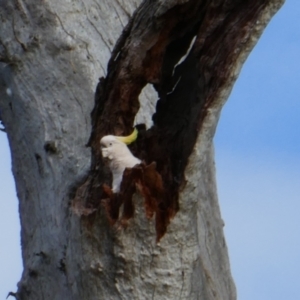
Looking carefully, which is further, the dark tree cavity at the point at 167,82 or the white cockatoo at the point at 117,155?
the white cockatoo at the point at 117,155

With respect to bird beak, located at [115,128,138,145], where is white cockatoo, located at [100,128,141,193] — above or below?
below

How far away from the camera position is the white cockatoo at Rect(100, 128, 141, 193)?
2254mm

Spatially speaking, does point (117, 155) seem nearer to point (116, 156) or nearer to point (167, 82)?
point (116, 156)

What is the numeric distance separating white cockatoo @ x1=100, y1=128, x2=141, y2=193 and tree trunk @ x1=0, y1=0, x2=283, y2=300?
0.19ft

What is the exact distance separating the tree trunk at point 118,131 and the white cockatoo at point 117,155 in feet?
0.19

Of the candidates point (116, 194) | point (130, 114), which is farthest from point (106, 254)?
point (130, 114)

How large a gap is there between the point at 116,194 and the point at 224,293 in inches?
26.2

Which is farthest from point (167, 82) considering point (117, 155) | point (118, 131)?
point (117, 155)

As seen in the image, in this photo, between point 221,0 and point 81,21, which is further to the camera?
point 81,21

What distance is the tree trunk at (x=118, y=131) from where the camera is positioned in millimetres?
2139

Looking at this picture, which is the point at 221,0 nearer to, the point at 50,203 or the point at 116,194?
the point at 116,194

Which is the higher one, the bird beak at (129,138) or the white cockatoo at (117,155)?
the bird beak at (129,138)

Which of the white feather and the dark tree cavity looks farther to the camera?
the white feather

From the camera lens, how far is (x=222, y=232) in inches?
111
